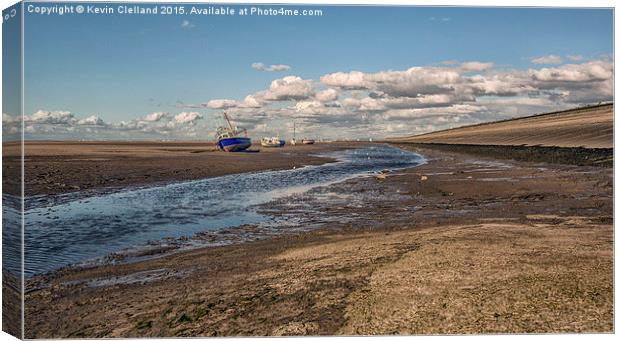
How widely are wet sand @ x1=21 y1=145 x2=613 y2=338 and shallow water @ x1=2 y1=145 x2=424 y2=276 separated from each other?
121 cm

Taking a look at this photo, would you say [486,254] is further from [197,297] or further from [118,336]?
[118,336]

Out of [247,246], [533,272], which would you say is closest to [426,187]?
[247,246]

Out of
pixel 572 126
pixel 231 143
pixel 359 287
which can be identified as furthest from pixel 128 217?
pixel 572 126

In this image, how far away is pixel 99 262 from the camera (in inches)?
392

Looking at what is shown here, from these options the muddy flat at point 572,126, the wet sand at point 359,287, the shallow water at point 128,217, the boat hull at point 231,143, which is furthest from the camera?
the boat hull at point 231,143

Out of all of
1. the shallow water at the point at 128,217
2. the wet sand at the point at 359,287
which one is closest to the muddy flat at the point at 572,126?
the wet sand at the point at 359,287

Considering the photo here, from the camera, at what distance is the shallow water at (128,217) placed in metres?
10.4

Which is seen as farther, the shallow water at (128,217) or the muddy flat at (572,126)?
the shallow water at (128,217)

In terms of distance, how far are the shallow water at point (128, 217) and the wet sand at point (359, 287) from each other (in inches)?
47.8

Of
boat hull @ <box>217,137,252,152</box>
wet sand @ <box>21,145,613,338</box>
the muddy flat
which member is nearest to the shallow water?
wet sand @ <box>21,145,613,338</box>

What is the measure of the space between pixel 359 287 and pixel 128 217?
895cm

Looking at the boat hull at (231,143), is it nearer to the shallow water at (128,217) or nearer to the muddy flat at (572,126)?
the shallow water at (128,217)

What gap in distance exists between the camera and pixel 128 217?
14.5 meters

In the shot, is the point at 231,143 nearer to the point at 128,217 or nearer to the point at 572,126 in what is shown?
the point at 128,217
